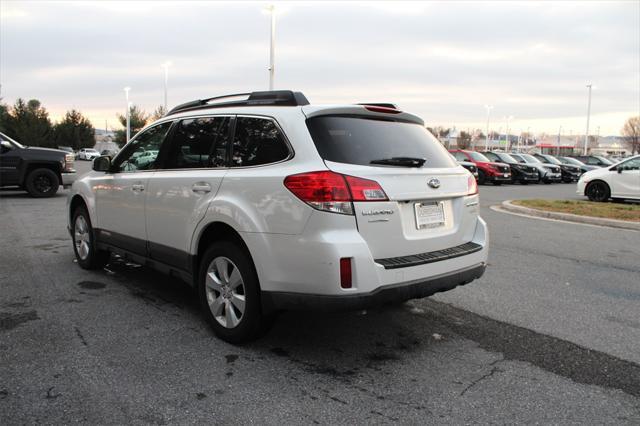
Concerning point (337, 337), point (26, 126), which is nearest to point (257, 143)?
point (337, 337)

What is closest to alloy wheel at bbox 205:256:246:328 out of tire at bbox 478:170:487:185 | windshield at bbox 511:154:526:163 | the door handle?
the door handle

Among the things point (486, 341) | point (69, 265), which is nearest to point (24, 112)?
point (69, 265)

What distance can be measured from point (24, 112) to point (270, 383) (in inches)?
2999

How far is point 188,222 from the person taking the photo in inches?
169

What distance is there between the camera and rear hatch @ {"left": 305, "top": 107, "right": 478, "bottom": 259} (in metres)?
3.50

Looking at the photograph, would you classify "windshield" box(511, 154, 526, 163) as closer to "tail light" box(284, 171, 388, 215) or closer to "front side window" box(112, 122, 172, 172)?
"front side window" box(112, 122, 172, 172)

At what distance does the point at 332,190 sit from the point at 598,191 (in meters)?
15.3

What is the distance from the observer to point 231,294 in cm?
394

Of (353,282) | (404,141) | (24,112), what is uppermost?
(24,112)

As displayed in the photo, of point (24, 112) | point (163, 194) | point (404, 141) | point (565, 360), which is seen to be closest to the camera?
point (565, 360)

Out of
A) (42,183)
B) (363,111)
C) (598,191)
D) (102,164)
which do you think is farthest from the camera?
(598,191)

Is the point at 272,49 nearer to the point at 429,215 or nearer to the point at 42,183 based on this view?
the point at 42,183

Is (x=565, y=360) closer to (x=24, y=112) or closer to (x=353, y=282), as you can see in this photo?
(x=353, y=282)

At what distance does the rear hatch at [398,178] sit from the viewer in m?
3.50
